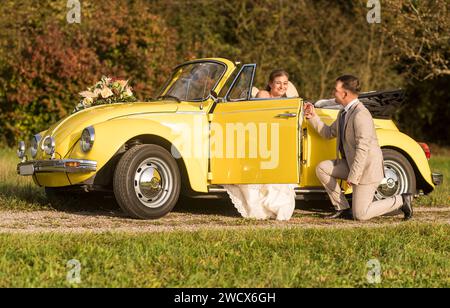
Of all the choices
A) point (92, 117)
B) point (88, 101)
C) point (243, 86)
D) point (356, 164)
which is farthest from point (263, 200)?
point (88, 101)

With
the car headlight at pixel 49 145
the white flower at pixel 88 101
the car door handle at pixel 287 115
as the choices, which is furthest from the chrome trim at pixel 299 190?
the white flower at pixel 88 101

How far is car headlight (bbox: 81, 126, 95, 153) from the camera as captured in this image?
9164 mm

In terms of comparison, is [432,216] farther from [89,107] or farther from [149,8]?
[149,8]

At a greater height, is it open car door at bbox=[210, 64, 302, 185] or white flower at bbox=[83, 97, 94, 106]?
white flower at bbox=[83, 97, 94, 106]

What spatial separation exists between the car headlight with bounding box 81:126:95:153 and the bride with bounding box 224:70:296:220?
1589mm

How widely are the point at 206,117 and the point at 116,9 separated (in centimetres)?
1212

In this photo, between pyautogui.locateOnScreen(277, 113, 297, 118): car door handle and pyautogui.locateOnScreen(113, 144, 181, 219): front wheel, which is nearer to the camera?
pyautogui.locateOnScreen(113, 144, 181, 219): front wheel

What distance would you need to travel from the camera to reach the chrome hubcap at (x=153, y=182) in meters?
9.32

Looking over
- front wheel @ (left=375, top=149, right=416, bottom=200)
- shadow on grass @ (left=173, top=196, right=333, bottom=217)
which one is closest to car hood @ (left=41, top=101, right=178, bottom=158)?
shadow on grass @ (left=173, top=196, right=333, bottom=217)

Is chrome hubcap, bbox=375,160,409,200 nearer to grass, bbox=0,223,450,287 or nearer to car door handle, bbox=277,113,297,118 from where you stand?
car door handle, bbox=277,113,297,118

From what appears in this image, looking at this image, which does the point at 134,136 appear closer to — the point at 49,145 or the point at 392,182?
the point at 49,145

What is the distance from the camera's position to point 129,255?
6.90 m
